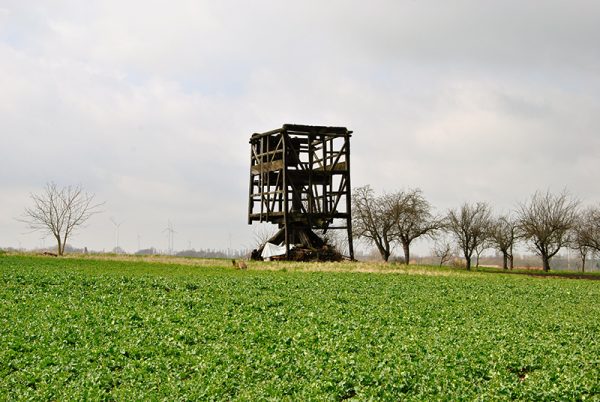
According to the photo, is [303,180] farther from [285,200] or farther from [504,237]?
[504,237]

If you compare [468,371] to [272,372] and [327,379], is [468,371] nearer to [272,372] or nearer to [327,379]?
[327,379]

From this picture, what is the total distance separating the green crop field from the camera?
1609cm

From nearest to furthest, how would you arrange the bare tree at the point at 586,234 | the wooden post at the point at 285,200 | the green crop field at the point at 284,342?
the green crop field at the point at 284,342 → the wooden post at the point at 285,200 → the bare tree at the point at 586,234

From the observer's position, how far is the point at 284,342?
2036 cm

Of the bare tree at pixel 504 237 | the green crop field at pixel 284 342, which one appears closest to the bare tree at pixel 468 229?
the bare tree at pixel 504 237

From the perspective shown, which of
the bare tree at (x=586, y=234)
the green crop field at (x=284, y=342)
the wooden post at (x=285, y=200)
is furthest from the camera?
the bare tree at (x=586, y=234)

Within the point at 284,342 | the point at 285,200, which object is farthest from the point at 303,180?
the point at 284,342

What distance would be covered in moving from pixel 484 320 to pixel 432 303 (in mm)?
4355

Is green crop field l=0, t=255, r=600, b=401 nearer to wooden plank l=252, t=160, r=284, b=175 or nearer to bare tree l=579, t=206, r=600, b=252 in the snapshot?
wooden plank l=252, t=160, r=284, b=175

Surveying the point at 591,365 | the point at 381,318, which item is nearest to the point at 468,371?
the point at 591,365

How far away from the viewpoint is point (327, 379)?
16.4m

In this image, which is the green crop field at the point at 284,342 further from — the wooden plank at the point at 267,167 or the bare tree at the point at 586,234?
the bare tree at the point at 586,234

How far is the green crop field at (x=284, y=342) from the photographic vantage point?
634 inches

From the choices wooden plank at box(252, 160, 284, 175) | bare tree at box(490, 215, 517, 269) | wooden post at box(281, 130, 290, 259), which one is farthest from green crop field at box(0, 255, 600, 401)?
bare tree at box(490, 215, 517, 269)
